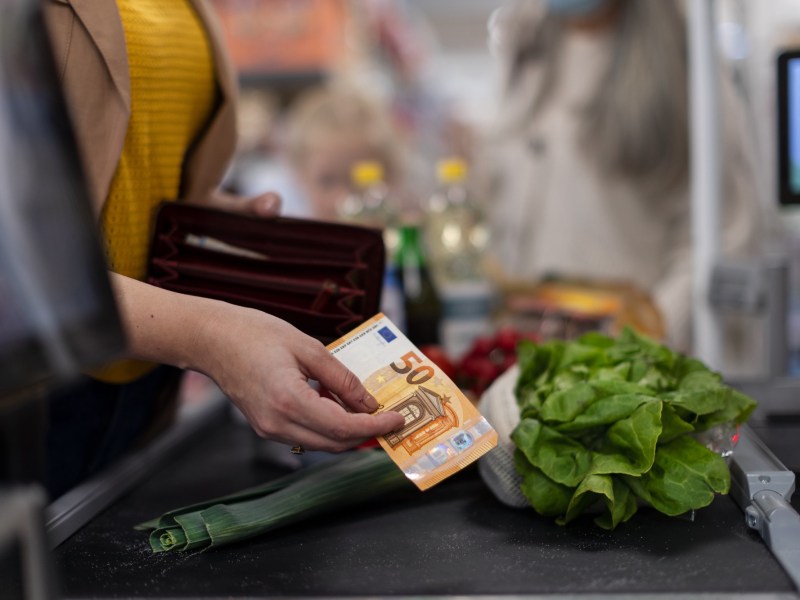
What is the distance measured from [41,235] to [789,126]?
1.25m

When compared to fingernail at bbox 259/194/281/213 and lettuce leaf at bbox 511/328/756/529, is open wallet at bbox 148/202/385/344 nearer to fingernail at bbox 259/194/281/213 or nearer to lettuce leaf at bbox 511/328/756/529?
fingernail at bbox 259/194/281/213

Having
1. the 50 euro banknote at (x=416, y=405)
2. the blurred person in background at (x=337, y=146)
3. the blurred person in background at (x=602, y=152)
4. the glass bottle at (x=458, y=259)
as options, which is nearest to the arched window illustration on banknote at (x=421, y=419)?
the 50 euro banknote at (x=416, y=405)

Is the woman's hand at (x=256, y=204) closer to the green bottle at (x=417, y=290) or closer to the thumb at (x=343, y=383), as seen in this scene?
the thumb at (x=343, y=383)

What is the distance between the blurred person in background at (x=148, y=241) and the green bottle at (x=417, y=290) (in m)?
Result: 0.67

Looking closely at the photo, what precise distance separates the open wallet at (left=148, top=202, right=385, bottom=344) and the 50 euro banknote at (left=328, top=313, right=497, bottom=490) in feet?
0.27

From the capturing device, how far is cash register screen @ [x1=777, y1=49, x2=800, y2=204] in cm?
143

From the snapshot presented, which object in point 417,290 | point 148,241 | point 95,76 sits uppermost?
point 95,76

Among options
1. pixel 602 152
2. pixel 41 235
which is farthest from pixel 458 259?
pixel 41 235

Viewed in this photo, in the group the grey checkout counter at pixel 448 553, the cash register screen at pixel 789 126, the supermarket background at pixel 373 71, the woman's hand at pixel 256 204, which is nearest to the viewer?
the grey checkout counter at pixel 448 553

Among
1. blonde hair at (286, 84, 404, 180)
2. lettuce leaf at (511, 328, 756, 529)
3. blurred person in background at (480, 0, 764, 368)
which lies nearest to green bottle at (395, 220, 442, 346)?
blurred person in background at (480, 0, 764, 368)

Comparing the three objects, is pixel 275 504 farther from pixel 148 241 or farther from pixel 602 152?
pixel 602 152

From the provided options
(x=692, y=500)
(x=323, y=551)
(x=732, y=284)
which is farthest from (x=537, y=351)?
(x=732, y=284)

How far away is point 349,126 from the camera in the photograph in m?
3.26

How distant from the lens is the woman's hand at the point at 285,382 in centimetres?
90
